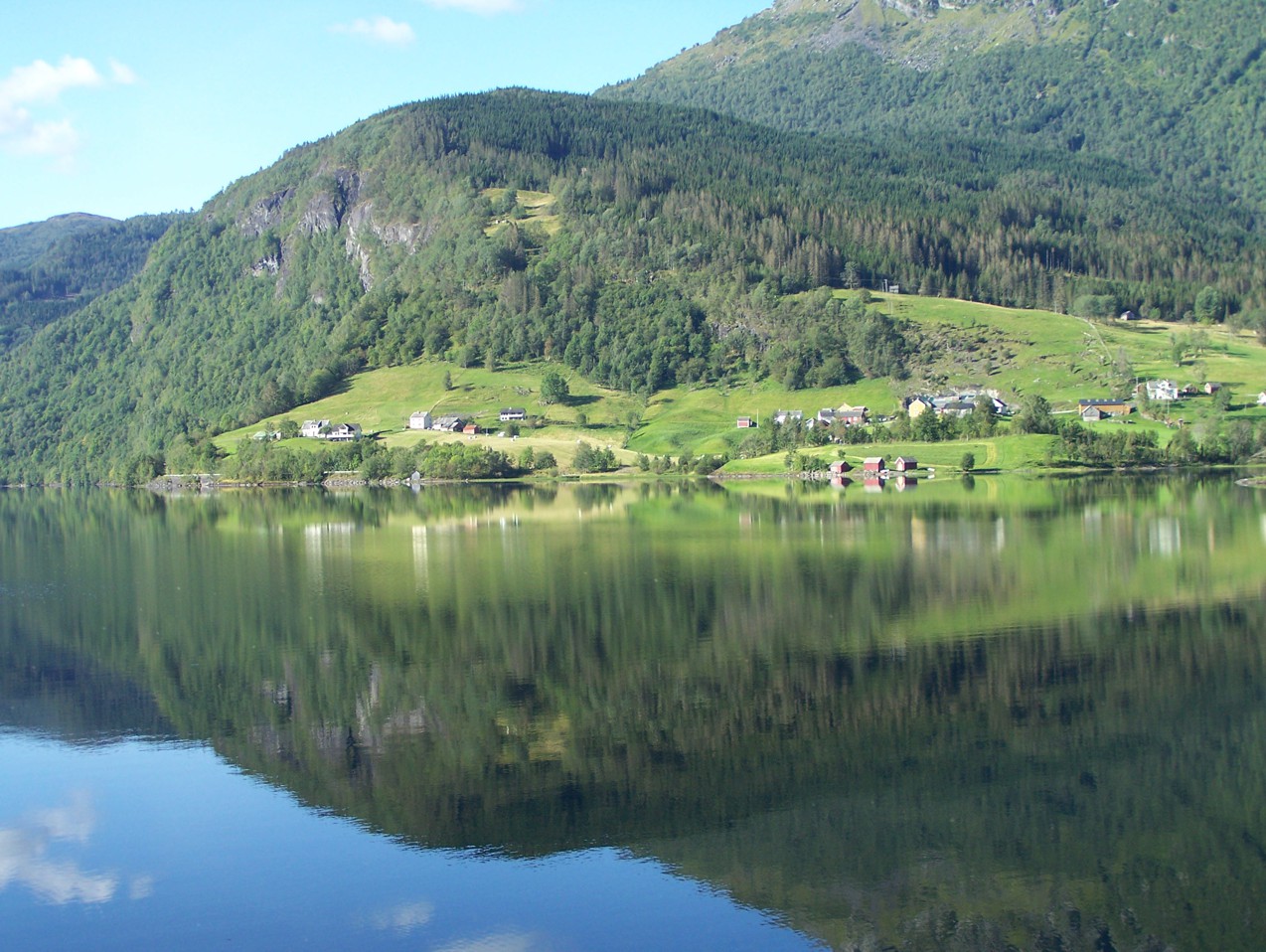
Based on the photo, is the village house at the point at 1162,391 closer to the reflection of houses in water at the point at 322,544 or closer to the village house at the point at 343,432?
the reflection of houses in water at the point at 322,544

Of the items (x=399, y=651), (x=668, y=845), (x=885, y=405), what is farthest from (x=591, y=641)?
(x=885, y=405)

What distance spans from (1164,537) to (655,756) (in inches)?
1505

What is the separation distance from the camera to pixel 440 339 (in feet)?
587

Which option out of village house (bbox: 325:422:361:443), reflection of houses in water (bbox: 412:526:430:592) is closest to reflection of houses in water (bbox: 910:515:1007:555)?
reflection of houses in water (bbox: 412:526:430:592)

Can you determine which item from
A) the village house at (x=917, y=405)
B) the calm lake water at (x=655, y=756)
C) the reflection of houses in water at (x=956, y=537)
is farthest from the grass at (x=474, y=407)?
the calm lake water at (x=655, y=756)

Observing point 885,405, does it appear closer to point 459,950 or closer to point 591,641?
point 591,641

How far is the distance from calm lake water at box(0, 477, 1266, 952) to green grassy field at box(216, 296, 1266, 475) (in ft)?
243

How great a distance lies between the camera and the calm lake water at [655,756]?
19.5m

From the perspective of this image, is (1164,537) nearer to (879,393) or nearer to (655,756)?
(655,756)

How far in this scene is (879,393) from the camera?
14012 cm

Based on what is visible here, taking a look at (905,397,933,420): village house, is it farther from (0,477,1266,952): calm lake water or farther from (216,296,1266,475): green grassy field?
(0,477,1266,952): calm lake water

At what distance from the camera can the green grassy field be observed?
123375mm

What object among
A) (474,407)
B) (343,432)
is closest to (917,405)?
(474,407)

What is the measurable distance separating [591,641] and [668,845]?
15604 millimetres
